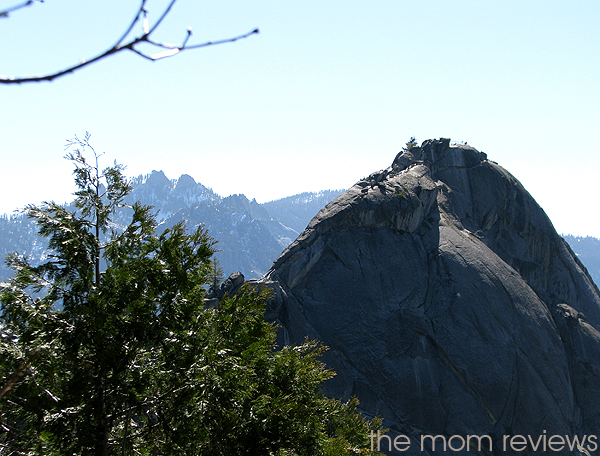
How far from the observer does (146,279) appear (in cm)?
916

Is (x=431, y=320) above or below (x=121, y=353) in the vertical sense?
below

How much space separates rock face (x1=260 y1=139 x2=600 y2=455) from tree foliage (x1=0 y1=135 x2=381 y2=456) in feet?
69.6

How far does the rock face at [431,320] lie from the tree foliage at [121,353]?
21.2 meters

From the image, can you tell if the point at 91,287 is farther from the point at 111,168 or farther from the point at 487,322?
the point at 487,322

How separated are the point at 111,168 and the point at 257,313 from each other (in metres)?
4.82

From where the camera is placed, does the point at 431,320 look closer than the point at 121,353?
No

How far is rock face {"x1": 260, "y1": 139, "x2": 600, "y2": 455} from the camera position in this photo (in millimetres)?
30922

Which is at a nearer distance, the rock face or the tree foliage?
the tree foliage

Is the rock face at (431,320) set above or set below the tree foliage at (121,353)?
below

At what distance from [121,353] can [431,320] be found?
28.0m

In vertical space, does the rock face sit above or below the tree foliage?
below

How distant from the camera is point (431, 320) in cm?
3338

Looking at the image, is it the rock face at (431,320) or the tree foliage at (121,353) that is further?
the rock face at (431,320)

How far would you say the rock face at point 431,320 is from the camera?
30922 mm
